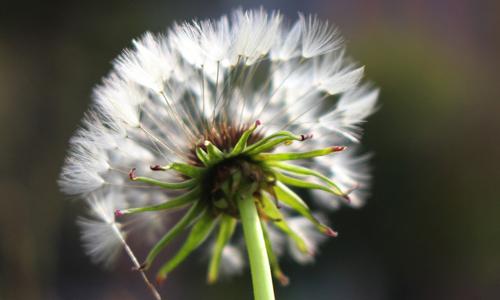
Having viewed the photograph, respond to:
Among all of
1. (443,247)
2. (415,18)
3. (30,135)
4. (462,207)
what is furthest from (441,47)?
(30,135)

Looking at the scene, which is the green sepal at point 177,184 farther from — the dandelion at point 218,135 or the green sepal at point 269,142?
the green sepal at point 269,142

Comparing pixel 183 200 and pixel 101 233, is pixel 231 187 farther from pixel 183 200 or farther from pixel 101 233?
pixel 101 233

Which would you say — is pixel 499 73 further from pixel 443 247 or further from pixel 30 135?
pixel 30 135

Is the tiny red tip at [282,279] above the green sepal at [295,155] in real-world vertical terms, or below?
below

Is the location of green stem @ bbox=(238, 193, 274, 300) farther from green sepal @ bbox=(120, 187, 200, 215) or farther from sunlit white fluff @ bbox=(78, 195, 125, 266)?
sunlit white fluff @ bbox=(78, 195, 125, 266)

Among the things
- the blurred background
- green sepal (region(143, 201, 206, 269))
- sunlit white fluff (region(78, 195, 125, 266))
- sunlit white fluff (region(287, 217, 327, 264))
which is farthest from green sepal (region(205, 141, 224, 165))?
the blurred background

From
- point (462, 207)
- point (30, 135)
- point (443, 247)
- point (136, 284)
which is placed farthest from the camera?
point (462, 207)

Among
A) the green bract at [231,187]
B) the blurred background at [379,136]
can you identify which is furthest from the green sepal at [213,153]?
the blurred background at [379,136]
